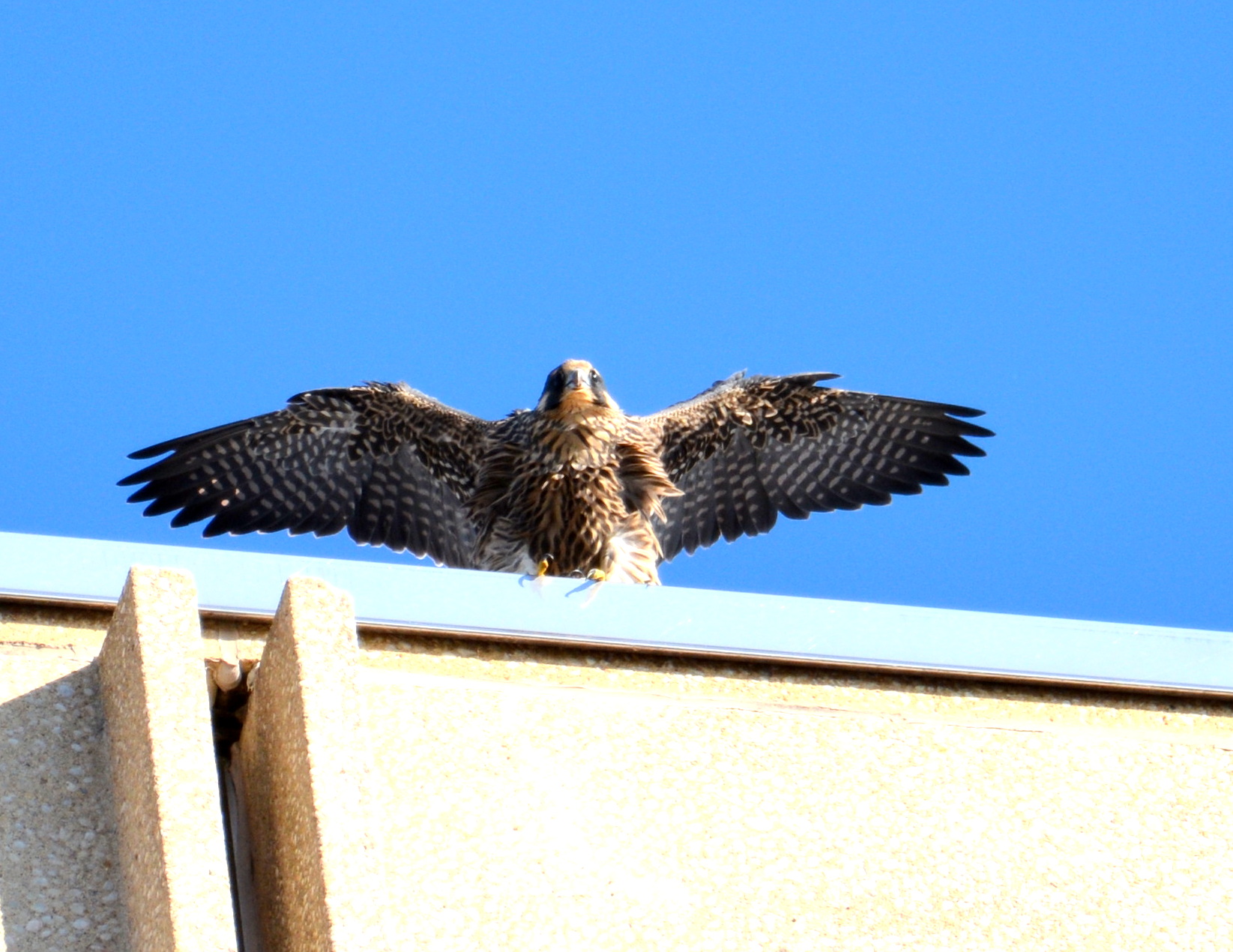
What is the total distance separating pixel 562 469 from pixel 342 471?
1020 mm

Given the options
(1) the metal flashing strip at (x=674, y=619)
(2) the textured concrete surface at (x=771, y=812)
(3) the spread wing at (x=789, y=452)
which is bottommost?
(2) the textured concrete surface at (x=771, y=812)

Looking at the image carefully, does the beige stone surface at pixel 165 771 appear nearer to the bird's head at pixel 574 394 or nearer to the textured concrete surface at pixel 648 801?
the textured concrete surface at pixel 648 801

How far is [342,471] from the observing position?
22.2 feet

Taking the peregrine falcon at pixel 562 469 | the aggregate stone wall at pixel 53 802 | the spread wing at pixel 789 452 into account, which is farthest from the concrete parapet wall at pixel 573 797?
the spread wing at pixel 789 452

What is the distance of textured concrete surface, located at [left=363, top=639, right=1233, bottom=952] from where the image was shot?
2.13 meters

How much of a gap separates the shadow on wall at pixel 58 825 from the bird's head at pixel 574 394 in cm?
427

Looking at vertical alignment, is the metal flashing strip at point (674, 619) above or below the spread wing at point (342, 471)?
below

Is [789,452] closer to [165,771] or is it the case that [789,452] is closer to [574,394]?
[574,394]

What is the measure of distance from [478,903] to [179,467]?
479 cm

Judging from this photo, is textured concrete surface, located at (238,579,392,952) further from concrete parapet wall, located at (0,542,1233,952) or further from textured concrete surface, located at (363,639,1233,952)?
textured concrete surface, located at (363,639,1233,952)

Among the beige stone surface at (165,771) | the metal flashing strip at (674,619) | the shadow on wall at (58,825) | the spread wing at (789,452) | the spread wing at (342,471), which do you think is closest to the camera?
the beige stone surface at (165,771)

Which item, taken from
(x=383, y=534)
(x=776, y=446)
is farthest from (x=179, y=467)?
(x=776, y=446)

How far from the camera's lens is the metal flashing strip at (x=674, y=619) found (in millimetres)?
2271

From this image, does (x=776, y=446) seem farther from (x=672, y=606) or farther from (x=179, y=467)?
(x=672, y=606)
